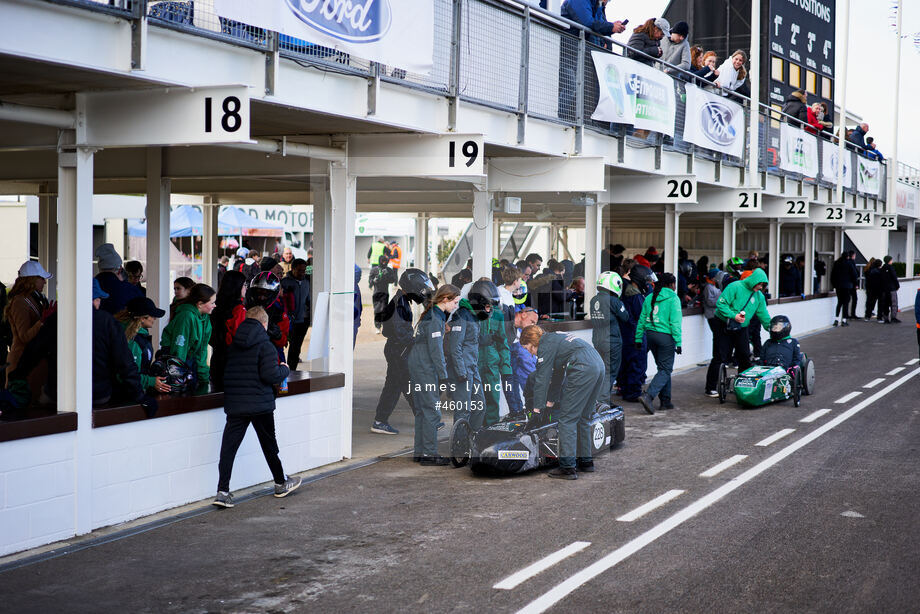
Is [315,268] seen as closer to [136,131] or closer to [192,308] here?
[192,308]

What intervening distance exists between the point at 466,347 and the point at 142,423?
3.59m

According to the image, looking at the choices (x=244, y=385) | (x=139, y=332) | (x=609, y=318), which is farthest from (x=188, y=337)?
(x=609, y=318)

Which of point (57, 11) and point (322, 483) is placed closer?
point (57, 11)

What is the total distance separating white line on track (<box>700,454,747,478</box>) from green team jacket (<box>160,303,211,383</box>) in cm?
490

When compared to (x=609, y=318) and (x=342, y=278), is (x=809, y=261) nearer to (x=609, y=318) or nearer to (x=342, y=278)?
(x=609, y=318)

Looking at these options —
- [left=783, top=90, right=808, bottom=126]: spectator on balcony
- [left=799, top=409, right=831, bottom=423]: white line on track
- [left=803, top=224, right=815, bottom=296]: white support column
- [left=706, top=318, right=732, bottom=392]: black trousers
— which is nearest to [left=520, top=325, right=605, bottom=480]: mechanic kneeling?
[left=799, top=409, right=831, bottom=423]: white line on track

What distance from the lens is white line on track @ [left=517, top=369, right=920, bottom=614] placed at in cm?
620

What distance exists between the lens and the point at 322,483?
9.61 m

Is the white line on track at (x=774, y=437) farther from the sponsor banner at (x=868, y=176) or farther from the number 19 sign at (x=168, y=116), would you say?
the sponsor banner at (x=868, y=176)

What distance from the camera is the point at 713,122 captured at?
59.9ft

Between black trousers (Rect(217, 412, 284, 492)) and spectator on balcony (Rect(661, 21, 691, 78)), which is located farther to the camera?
spectator on balcony (Rect(661, 21, 691, 78))

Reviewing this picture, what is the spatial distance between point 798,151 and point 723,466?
52.0 feet

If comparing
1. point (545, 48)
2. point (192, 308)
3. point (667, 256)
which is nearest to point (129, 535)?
point (192, 308)

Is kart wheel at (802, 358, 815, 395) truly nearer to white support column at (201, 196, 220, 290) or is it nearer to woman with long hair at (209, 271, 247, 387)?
woman with long hair at (209, 271, 247, 387)
